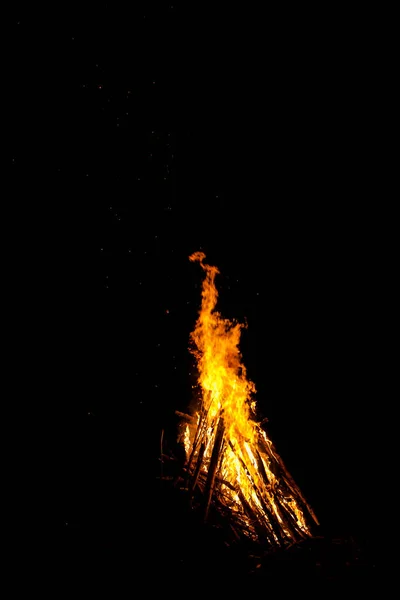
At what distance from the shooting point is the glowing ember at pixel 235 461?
4.40 meters

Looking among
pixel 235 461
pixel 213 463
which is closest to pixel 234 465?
pixel 235 461

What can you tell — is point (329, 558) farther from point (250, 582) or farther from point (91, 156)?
point (91, 156)

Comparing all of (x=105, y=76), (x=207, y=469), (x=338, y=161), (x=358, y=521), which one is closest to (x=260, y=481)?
(x=207, y=469)

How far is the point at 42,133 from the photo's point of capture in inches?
331

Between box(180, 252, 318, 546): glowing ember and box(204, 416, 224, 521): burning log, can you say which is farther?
box(180, 252, 318, 546): glowing ember

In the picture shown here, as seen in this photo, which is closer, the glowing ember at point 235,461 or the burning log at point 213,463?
the burning log at point 213,463

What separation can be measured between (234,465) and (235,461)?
0.20 feet

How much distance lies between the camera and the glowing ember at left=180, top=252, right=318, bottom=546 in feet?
14.4

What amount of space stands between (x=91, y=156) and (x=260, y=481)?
8.81 meters

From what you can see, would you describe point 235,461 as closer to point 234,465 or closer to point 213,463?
point 234,465

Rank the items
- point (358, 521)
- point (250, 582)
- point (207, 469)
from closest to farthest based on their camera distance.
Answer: point (250, 582) → point (207, 469) → point (358, 521)

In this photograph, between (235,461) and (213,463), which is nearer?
(213,463)

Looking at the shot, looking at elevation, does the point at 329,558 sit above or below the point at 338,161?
below

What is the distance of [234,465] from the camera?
16.5 ft
